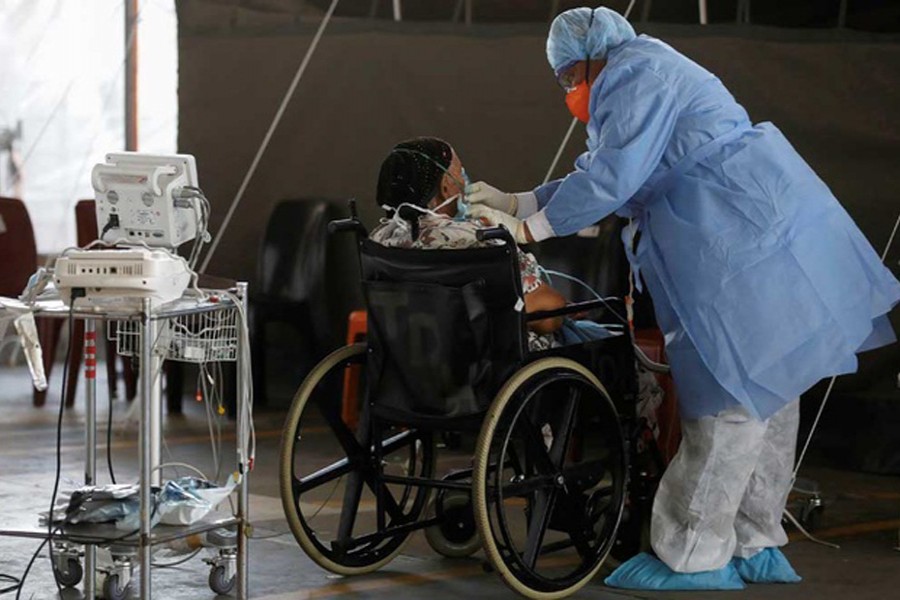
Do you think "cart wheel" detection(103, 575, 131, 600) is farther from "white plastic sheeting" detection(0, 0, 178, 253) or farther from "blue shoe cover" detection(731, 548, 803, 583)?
"white plastic sheeting" detection(0, 0, 178, 253)

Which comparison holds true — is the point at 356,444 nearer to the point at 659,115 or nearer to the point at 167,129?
the point at 659,115

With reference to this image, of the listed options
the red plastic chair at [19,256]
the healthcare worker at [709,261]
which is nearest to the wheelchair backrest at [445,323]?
the healthcare worker at [709,261]

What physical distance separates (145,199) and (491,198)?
34.9 inches

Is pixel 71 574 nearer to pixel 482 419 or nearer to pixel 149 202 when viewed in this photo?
pixel 149 202

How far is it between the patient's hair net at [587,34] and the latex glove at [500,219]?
416 mm

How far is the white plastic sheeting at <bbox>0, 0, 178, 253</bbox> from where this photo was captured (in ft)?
24.9

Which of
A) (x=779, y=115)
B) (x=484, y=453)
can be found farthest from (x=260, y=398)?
(x=484, y=453)

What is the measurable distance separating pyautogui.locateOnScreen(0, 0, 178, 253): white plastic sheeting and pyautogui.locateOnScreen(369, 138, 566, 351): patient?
3758 mm

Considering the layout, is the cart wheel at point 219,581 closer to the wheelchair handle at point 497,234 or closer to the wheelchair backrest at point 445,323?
the wheelchair backrest at point 445,323

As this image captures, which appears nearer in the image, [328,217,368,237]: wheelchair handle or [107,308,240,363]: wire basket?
[107,308,240,363]: wire basket

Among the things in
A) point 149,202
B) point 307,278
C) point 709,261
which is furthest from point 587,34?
point 307,278

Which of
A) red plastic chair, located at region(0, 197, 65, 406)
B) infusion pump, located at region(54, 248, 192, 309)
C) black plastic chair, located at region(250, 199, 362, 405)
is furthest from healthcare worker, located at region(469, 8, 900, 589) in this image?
red plastic chair, located at region(0, 197, 65, 406)

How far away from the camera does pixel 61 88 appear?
25.6ft

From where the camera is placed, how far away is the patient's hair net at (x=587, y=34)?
12.8 ft
